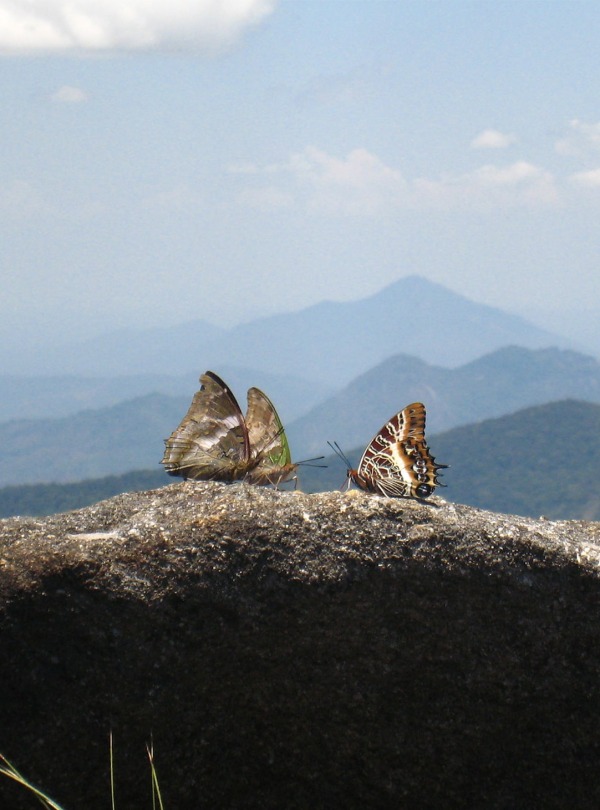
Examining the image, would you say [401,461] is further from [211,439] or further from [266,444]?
[211,439]

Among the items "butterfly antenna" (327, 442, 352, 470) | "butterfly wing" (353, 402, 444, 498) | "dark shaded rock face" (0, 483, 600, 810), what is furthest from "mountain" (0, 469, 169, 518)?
"dark shaded rock face" (0, 483, 600, 810)

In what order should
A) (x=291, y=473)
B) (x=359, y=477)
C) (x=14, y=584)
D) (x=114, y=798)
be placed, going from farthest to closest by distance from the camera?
1. (x=291, y=473)
2. (x=359, y=477)
3. (x=114, y=798)
4. (x=14, y=584)

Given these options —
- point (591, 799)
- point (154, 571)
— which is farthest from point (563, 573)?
point (154, 571)

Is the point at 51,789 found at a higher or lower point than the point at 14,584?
lower

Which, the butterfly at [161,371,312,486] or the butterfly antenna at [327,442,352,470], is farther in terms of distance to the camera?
the butterfly at [161,371,312,486]

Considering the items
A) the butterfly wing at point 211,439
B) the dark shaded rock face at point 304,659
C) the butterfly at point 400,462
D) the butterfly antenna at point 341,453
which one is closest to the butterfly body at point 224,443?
the butterfly wing at point 211,439

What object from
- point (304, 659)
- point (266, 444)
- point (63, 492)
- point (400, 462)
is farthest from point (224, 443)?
point (63, 492)

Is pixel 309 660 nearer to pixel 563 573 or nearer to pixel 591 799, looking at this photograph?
pixel 563 573

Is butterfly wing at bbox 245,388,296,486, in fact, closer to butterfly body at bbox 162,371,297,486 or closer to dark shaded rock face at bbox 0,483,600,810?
butterfly body at bbox 162,371,297,486
